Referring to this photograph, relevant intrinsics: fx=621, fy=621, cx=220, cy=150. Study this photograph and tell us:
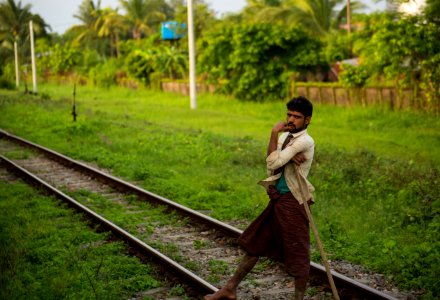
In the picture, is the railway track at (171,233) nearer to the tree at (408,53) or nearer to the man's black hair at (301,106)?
the man's black hair at (301,106)

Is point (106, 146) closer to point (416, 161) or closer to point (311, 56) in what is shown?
point (416, 161)

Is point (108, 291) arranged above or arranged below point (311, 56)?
below

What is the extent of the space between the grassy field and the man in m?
1.66

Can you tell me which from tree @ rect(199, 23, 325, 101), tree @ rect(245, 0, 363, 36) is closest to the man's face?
tree @ rect(199, 23, 325, 101)

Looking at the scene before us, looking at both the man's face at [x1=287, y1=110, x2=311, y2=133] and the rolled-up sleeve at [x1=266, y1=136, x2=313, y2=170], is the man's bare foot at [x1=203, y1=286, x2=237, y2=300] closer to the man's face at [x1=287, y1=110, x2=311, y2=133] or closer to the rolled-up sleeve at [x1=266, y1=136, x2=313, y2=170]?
the rolled-up sleeve at [x1=266, y1=136, x2=313, y2=170]

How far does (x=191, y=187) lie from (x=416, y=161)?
17.0ft

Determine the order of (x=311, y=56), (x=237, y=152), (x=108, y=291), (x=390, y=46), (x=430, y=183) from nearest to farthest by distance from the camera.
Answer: (x=108, y=291) → (x=430, y=183) → (x=237, y=152) → (x=390, y=46) → (x=311, y=56)

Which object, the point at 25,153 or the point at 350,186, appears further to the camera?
the point at 25,153

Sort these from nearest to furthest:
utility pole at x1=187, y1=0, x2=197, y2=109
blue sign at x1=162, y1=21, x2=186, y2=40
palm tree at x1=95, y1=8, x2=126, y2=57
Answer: utility pole at x1=187, y1=0, x2=197, y2=109 < blue sign at x1=162, y1=21, x2=186, y2=40 < palm tree at x1=95, y1=8, x2=126, y2=57

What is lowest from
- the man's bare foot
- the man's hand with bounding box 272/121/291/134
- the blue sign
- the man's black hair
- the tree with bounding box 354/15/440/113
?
the man's bare foot

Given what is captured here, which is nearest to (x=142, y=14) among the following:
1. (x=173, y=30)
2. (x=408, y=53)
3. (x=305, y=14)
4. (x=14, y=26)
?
(x=14, y=26)

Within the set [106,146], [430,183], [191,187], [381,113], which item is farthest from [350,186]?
[381,113]

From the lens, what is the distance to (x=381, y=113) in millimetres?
20688

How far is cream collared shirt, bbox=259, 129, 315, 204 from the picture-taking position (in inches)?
205
